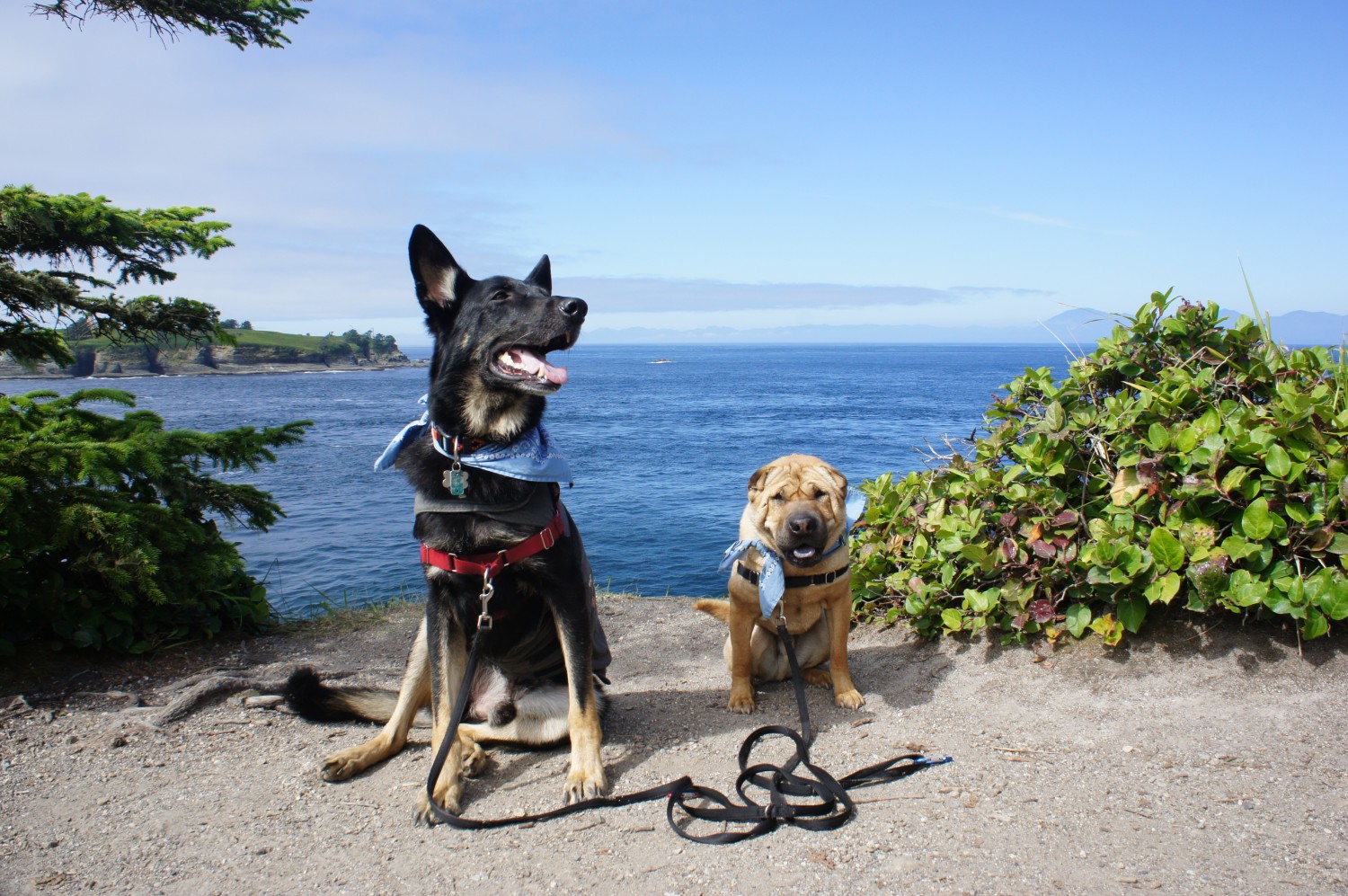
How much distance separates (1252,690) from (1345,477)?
1251 millimetres

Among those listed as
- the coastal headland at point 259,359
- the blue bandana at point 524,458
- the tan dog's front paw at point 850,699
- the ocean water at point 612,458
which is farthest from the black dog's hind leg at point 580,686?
the coastal headland at point 259,359

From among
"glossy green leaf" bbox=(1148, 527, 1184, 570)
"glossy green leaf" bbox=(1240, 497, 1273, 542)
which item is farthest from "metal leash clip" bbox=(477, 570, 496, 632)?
"glossy green leaf" bbox=(1240, 497, 1273, 542)

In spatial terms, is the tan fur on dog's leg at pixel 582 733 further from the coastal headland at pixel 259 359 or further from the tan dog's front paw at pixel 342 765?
the coastal headland at pixel 259 359

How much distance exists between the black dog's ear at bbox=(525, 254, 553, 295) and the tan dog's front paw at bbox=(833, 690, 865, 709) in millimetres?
3059

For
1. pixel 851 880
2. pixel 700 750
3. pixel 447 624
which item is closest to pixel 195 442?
pixel 447 624

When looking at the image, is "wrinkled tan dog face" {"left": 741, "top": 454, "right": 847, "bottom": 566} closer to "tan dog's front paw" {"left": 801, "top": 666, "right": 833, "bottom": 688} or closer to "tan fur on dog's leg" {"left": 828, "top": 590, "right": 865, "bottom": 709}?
"tan fur on dog's leg" {"left": 828, "top": 590, "right": 865, "bottom": 709}

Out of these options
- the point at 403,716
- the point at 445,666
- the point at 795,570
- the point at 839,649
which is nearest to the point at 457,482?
the point at 445,666

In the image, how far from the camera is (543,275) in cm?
484

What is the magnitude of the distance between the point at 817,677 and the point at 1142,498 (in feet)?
7.65

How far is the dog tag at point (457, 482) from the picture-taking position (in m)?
4.07

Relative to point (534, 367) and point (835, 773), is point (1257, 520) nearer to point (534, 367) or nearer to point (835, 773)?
point (835, 773)

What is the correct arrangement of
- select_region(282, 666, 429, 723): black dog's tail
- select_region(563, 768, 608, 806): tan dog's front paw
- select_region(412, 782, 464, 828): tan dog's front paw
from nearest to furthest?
select_region(412, 782, 464, 828): tan dog's front paw, select_region(563, 768, 608, 806): tan dog's front paw, select_region(282, 666, 429, 723): black dog's tail

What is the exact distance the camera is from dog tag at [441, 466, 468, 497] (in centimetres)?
407

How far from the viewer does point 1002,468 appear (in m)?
5.95
